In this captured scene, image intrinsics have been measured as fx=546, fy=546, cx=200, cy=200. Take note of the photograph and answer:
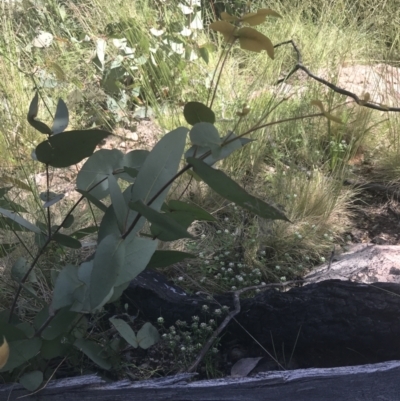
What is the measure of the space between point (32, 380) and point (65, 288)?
30 cm

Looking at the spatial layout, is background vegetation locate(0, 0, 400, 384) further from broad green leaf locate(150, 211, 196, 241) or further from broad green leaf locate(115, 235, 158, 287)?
broad green leaf locate(115, 235, 158, 287)

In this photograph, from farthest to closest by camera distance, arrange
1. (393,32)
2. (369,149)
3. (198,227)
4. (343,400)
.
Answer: (393,32), (369,149), (198,227), (343,400)

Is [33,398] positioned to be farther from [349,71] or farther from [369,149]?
[349,71]

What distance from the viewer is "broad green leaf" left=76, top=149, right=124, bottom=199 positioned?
4.26 feet

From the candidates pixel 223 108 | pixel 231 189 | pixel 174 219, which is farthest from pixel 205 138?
pixel 223 108

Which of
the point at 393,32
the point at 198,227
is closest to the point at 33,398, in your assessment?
the point at 198,227

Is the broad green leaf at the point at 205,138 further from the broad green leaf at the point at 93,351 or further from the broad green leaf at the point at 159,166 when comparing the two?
the broad green leaf at the point at 93,351

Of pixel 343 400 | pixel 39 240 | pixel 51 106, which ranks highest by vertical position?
pixel 51 106

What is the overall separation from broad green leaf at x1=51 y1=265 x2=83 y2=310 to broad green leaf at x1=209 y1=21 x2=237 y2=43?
60 centimetres

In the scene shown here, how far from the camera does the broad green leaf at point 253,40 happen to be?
1.09 meters

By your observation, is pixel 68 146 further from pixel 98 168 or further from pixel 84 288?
pixel 84 288

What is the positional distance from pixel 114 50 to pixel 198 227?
177 cm

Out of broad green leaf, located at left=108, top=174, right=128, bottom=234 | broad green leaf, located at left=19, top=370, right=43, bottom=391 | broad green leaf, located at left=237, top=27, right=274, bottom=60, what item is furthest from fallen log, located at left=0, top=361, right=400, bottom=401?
broad green leaf, located at left=237, top=27, right=274, bottom=60

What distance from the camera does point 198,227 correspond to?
253 centimetres
